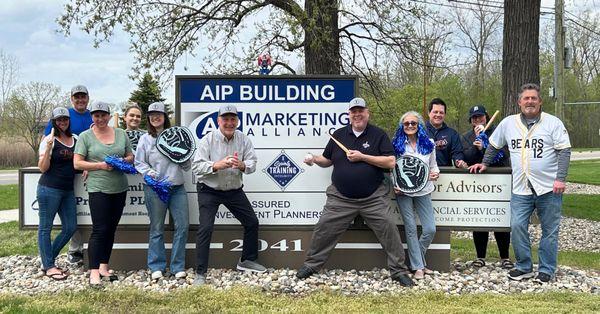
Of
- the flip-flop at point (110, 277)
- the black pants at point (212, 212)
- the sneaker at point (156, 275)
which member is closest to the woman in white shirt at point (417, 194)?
the black pants at point (212, 212)

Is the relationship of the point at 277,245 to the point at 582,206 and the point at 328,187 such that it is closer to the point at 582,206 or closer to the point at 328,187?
the point at 328,187

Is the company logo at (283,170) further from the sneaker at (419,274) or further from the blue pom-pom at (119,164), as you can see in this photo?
the sneaker at (419,274)

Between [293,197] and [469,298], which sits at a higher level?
[293,197]

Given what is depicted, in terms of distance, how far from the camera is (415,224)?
6.12 m

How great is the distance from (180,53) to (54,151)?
253 inches

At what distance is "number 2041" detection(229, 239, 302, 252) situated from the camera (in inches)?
254

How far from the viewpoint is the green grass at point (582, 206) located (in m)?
13.4

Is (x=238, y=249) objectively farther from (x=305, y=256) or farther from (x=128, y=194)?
(x=128, y=194)

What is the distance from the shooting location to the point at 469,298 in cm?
523

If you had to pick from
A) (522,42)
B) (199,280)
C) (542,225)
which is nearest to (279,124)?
(199,280)

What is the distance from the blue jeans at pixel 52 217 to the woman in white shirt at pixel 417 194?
3688mm

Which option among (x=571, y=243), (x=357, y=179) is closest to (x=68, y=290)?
(x=357, y=179)

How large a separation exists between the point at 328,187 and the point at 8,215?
33.2 feet

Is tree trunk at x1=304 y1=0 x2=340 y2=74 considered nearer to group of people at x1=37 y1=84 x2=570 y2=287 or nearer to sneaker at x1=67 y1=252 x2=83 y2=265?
group of people at x1=37 y1=84 x2=570 y2=287
